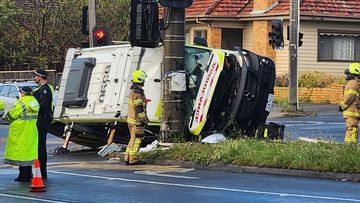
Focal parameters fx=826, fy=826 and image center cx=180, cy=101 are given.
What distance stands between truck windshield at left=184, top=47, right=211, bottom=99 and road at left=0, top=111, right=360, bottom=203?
2.37 m

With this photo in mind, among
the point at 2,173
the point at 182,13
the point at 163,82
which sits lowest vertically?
the point at 2,173

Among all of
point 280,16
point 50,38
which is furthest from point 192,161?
point 50,38

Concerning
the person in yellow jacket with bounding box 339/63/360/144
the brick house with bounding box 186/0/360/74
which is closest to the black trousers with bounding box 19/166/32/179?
the person in yellow jacket with bounding box 339/63/360/144

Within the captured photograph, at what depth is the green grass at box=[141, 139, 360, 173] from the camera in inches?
534

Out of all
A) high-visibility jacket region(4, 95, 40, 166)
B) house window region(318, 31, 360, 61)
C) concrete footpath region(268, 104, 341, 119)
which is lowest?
concrete footpath region(268, 104, 341, 119)

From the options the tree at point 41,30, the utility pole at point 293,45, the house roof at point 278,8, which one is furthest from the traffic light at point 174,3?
the tree at point 41,30

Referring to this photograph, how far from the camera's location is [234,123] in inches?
684

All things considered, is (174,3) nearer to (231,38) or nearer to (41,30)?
(231,38)

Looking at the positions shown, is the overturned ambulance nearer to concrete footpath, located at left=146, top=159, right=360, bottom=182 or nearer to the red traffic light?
concrete footpath, located at left=146, top=159, right=360, bottom=182

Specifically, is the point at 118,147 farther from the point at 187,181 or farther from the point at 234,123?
the point at 187,181

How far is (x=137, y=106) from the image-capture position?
615 inches

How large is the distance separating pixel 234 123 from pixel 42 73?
5.08 meters

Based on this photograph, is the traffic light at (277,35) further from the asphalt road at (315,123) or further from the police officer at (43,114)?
the police officer at (43,114)

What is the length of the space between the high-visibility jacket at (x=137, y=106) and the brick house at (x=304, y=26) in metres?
22.6
